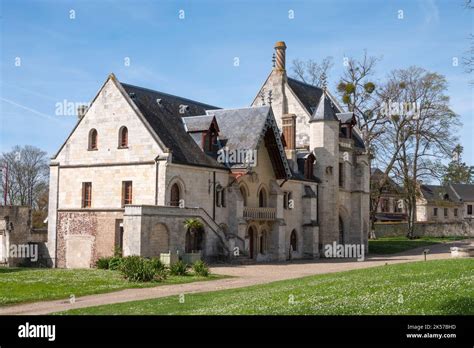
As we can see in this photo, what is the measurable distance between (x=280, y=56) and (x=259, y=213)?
15270 millimetres

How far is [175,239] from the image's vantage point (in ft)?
119

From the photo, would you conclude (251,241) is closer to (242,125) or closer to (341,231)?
(242,125)

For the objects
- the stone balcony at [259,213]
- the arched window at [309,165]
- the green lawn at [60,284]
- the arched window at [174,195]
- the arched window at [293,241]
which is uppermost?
the arched window at [309,165]

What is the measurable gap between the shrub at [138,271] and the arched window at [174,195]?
9471 millimetres

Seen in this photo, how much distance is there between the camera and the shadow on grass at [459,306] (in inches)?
578

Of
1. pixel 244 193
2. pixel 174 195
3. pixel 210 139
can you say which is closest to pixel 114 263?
pixel 174 195

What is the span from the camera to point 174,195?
38219 millimetres

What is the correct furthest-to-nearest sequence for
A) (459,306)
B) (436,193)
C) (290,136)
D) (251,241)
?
(436,193)
(290,136)
(251,241)
(459,306)

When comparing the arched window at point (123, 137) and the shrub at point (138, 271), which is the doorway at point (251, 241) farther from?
the shrub at point (138, 271)

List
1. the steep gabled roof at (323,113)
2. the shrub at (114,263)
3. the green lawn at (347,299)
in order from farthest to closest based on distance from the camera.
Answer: the steep gabled roof at (323,113) < the shrub at (114,263) < the green lawn at (347,299)

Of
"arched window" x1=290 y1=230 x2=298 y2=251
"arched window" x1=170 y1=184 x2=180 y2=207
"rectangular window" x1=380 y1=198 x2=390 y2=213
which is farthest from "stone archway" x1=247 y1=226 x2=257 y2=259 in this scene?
"rectangular window" x1=380 y1=198 x2=390 y2=213

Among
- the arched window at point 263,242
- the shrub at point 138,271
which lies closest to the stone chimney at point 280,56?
the arched window at point 263,242

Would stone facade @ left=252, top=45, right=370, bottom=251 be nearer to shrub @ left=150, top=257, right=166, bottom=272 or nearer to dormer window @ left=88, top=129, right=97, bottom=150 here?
dormer window @ left=88, top=129, right=97, bottom=150
